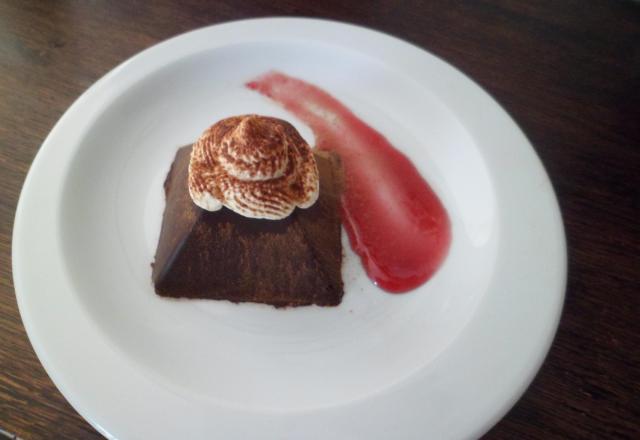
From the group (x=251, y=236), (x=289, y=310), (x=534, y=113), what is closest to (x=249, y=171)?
(x=251, y=236)

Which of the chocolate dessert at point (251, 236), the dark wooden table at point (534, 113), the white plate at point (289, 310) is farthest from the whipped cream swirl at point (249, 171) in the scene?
the dark wooden table at point (534, 113)

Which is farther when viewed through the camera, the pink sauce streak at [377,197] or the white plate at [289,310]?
the pink sauce streak at [377,197]

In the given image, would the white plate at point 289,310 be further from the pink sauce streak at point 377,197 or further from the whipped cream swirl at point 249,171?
the whipped cream swirl at point 249,171

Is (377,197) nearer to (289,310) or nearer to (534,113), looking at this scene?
(289,310)

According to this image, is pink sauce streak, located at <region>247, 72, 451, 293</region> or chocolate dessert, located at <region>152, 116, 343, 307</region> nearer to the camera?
chocolate dessert, located at <region>152, 116, 343, 307</region>


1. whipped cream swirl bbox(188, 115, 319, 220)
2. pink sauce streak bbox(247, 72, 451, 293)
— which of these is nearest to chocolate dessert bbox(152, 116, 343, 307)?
whipped cream swirl bbox(188, 115, 319, 220)

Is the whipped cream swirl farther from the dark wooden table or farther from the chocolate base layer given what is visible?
the dark wooden table
